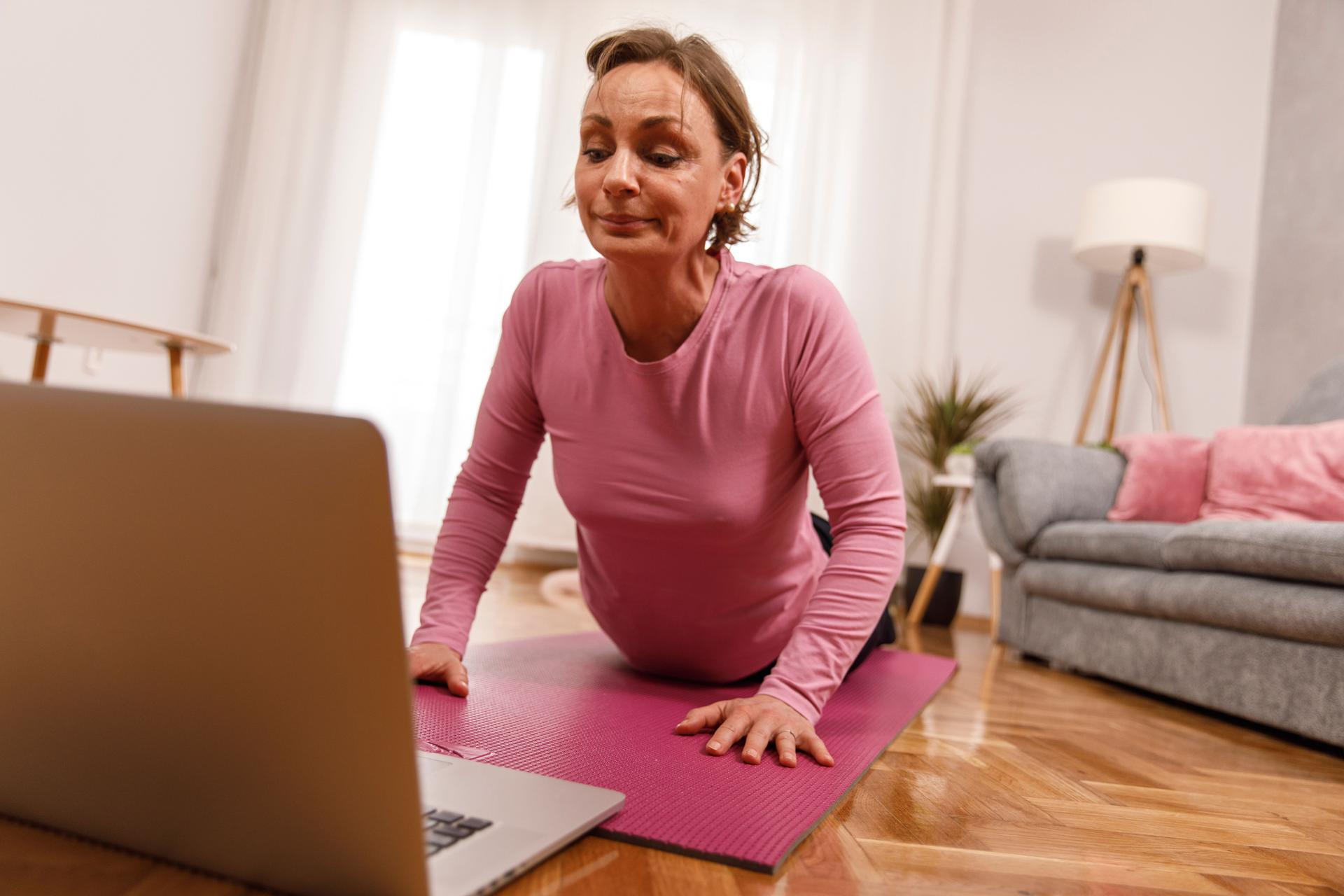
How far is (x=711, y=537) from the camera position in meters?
1.23

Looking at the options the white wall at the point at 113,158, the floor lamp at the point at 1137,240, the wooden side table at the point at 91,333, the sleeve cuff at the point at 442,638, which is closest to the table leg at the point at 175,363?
the wooden side table at the point at 91,333

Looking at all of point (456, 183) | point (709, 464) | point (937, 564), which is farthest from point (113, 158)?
point (937, 564)

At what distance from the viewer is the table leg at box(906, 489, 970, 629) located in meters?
3.34

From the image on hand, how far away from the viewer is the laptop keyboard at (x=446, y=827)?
23.0 inches

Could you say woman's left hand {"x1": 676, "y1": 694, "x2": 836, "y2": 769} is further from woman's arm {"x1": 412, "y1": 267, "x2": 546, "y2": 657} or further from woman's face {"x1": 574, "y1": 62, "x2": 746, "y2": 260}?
woman's face {"x1": 574, "y1": 62, "x2": 746, "y2": 260}

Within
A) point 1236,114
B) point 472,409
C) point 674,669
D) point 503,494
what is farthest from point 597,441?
point 1236,114

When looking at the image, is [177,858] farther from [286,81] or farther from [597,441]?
[286,81]

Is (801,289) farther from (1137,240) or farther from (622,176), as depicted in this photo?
(1137,240)

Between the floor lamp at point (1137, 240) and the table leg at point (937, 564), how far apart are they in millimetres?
549

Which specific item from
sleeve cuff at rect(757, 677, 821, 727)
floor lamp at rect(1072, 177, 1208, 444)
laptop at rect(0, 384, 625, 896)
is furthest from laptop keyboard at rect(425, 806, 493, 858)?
floor lamp at rect(1072, 177, 1208, 444)

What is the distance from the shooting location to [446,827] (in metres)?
0.61

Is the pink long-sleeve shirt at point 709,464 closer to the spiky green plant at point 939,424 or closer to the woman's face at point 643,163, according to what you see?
the woman's face at point 643,163

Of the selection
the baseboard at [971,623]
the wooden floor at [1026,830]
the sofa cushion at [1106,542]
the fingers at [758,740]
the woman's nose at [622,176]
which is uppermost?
the woman's nose at [622,176]

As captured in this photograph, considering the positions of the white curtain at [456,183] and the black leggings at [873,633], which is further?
the white curtain at [456,183]
